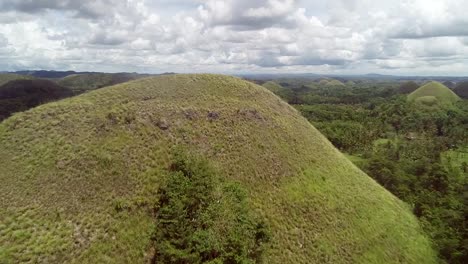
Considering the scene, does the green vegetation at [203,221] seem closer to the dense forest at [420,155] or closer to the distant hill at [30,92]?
the dense forest at [420,155]

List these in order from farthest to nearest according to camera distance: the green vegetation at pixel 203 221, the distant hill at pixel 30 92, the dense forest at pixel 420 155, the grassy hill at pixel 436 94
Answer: the grassy hill at pixel 436 94 < the distant hill at pixel 30 92 < the dense forest at pixel 420 155 < the green vegetation at pixel 203 221


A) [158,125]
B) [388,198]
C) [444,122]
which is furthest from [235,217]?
[444,122]

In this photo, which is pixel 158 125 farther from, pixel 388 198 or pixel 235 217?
pixel 388 198

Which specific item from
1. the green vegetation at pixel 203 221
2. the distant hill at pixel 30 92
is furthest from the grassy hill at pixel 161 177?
the distant hill at pixel 30 92

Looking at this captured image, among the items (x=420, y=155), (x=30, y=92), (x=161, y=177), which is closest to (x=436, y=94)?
(x=420, y=155)

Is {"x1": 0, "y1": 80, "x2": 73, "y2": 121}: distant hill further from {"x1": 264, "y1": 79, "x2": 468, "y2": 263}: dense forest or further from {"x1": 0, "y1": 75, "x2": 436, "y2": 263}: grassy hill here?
{"x1": 264, "y1": 79, "x2": 468, "y2": 263}: dense forest
